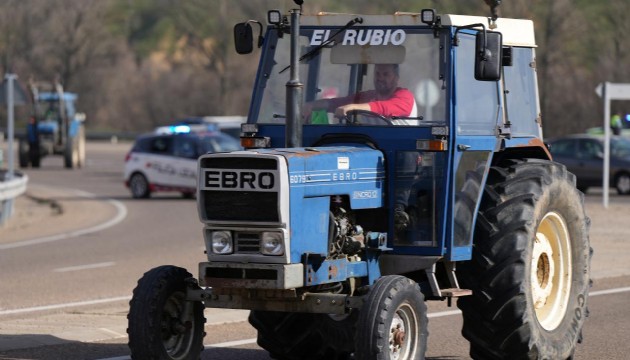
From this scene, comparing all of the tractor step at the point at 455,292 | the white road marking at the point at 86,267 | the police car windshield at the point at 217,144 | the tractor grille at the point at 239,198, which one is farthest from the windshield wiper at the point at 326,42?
the police car windshield at the point at 217,144

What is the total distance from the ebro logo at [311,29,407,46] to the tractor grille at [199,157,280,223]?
1.66 meters

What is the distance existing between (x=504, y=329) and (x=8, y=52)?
76750mm

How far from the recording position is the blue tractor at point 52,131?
4800 cm

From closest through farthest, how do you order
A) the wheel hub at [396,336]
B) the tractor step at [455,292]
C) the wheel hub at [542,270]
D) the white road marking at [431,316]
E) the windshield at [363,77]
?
the wheel hub at [396,336] → the tractor step at [455,292] → the windshield at [363,77] → the wheel hub at [542,270] → the white road marking at [431,316]

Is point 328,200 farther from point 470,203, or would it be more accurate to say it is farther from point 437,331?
point 437,331

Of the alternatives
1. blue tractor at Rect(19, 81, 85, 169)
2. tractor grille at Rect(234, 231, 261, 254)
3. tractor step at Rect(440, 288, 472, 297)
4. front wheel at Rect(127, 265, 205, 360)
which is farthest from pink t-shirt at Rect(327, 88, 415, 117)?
blue tractor at Rect(19, 81, 85, 169)

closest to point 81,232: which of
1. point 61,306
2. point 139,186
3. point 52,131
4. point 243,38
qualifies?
point 139,186

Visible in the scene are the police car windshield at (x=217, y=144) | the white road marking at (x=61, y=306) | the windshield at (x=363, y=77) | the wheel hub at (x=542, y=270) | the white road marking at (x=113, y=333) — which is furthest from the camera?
the police car windshield at (x=217, y=144)

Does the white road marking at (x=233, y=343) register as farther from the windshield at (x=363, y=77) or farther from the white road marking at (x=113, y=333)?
the windshield at (x=363, y=77)

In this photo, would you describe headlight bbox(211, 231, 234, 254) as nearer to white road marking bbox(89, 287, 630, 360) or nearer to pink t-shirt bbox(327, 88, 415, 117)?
pink t-shirt bbox(327, 88, 415, 117)

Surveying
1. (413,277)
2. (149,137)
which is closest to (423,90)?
(413,277)

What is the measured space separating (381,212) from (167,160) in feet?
81.8

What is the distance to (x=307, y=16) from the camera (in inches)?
392

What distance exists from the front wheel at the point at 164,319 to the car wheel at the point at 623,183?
89.9 feet
